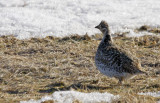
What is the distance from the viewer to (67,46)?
8.48 meters

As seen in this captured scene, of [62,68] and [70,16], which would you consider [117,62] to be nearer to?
[62,68]

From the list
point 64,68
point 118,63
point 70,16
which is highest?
point 70,16

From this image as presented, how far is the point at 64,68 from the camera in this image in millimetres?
7156

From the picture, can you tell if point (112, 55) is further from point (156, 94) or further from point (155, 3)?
point (155, 3)

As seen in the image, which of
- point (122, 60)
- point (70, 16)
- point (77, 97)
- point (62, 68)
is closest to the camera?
point (77, 97)

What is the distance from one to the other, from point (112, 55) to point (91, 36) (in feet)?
11.0

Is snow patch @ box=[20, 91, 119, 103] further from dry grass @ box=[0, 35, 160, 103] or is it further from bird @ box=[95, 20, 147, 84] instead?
bird @ box=[95, 20, 147, 84]

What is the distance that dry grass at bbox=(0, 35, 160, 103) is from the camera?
19.5ft

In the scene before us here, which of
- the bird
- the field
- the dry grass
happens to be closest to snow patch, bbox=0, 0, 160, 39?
the field

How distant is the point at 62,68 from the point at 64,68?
0.12 ft

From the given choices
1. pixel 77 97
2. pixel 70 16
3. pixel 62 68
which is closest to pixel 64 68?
pixel 62 68

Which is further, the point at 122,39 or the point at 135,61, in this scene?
the point at 122,39

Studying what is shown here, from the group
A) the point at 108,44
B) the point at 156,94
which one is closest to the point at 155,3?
the point at 108,44

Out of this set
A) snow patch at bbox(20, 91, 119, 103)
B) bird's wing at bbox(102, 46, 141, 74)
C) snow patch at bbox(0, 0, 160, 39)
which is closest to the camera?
snow patch at bbox(20, 91, 119, 103)
